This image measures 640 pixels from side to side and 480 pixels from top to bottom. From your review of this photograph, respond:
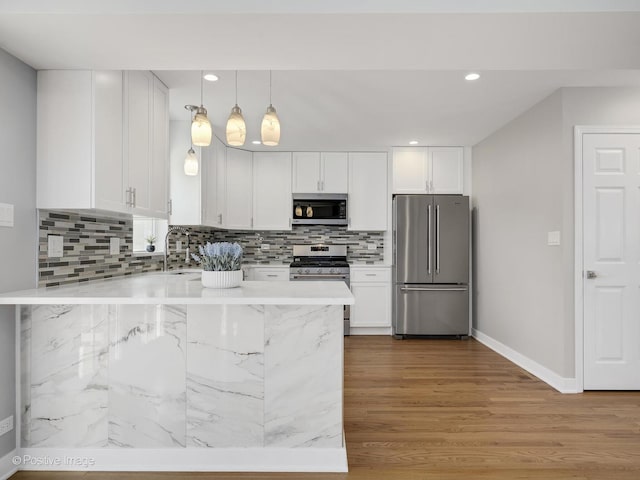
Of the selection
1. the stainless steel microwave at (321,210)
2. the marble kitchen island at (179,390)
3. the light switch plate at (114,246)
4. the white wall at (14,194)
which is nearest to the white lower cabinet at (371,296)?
the stainless steel microwave at (321,210)

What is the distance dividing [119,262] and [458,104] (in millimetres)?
3155

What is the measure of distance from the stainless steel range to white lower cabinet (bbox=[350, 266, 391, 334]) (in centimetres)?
13

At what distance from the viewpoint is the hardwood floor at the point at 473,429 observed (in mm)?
2023

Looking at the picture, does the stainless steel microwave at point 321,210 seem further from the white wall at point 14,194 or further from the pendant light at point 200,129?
the white wall at point 14,194

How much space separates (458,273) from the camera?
486 centimetres

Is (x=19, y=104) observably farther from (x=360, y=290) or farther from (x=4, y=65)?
(x=360, y=290)

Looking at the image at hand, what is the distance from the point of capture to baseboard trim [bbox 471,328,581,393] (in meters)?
3.10

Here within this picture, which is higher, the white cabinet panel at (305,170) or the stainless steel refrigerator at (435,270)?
the white cabinet panel at (305,170)

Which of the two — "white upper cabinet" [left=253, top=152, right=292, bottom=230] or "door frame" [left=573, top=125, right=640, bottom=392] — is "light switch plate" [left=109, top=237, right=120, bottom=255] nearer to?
"white upper cabinet" [left=253, top=152, right=292, bottom=230]

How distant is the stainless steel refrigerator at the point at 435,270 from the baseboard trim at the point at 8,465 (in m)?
3.82

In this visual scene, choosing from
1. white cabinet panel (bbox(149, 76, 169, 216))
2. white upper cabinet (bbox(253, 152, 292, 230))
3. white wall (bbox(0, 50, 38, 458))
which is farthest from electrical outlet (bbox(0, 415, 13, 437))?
white upper cabinet (bbox(253, 152, 292, 230))

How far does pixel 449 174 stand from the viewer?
5117mm

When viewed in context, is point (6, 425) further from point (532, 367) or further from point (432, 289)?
point (432, 289)

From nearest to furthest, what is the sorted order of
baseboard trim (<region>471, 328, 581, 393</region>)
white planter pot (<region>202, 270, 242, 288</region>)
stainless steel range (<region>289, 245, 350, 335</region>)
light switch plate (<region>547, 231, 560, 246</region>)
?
1. white planter pot (<region>202, 270, 242, 288</region>)
2. baseboard trim (<region>471, 328, 581, 393</region>)
3. light switch plate (<region>547, 231, 560, 246</region>)
4. stainless steel range (<region>289, 245, 350, 335</region>)
